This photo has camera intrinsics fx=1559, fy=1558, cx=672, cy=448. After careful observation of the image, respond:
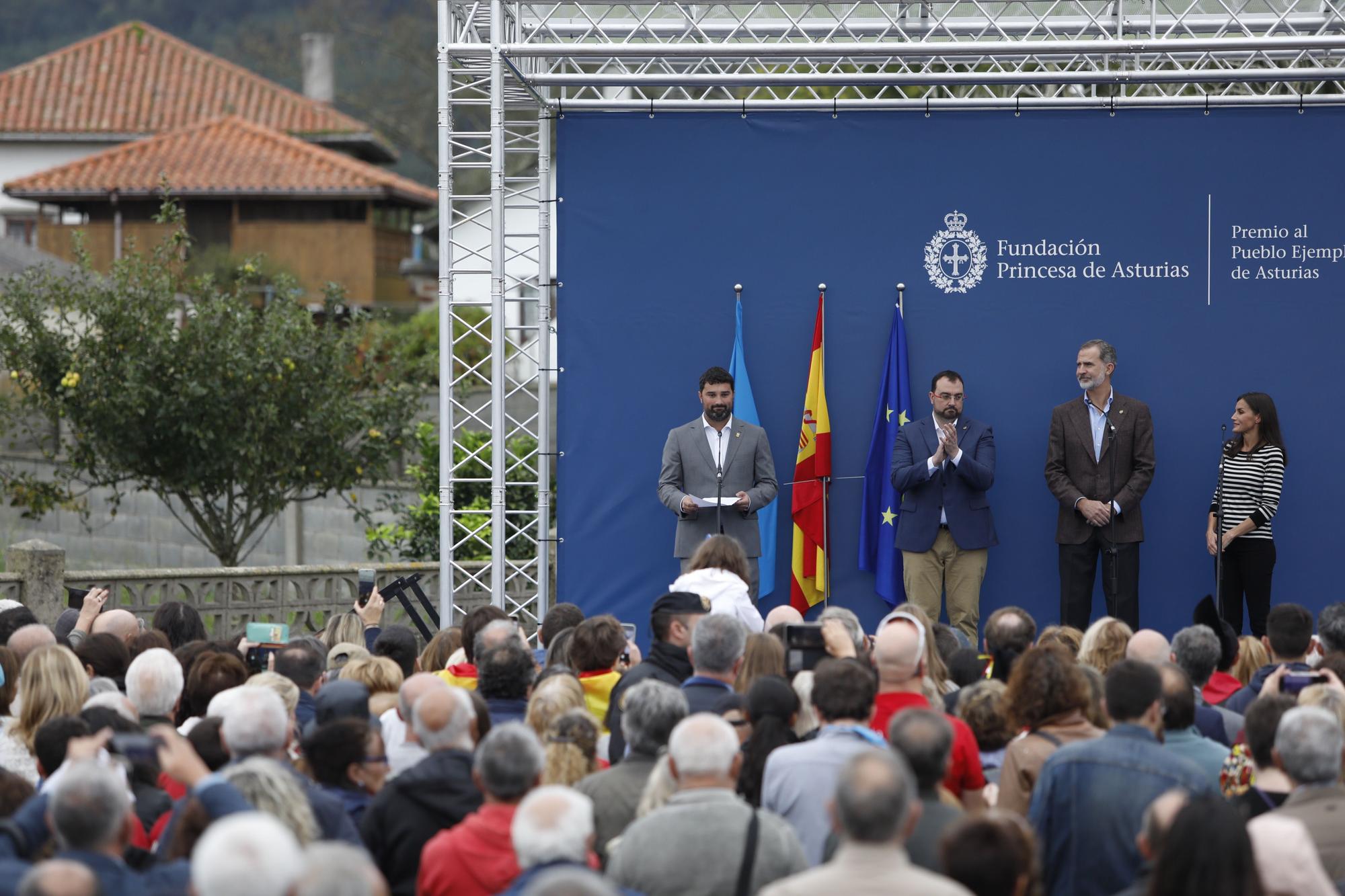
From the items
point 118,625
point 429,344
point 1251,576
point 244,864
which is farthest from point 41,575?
point 429,344

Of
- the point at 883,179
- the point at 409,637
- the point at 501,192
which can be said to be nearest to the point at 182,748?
the point at 409,637

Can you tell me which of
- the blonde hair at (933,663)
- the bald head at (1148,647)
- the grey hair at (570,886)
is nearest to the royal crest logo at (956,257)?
the blonde hair at (933,663)

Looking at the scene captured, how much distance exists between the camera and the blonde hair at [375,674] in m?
5.52

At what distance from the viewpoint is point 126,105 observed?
38.2m

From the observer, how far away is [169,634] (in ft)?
22.2

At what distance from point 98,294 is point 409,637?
7557 millimetres

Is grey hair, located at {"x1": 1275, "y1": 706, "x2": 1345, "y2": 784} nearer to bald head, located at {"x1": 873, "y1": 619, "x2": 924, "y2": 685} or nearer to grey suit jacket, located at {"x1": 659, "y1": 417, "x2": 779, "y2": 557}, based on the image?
bald head, located at {"x1": 873, "y1": 619, "x2": 924, "y2": 685}

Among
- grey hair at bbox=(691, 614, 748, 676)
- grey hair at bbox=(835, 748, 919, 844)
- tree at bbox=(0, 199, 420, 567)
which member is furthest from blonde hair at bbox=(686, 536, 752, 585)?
tree at bbox=(0, 199, 420, 567)

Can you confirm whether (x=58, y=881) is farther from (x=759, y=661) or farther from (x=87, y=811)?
(x=759, y=661)

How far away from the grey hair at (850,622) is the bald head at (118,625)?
281 cm

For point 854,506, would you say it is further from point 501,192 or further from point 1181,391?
point 501,192

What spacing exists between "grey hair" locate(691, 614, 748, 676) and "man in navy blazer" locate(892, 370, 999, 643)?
13.9 ft

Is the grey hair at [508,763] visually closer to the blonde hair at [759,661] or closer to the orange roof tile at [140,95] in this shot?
the blonde hair at [759,661]

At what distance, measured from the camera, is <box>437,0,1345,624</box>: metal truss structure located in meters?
8.66
